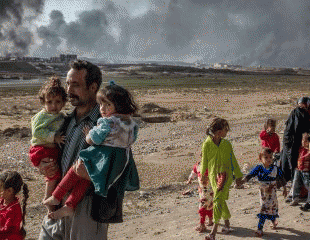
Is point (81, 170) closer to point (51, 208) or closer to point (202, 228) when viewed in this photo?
point (51, 208)

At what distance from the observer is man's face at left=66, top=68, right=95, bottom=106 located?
281 centimetres

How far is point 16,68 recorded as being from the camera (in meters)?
99.9

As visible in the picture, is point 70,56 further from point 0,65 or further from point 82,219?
point 82,219

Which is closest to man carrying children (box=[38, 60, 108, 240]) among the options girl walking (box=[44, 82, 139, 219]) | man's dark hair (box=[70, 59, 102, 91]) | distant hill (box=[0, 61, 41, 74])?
man's dark hair (box=[70, 59, 102, 91])

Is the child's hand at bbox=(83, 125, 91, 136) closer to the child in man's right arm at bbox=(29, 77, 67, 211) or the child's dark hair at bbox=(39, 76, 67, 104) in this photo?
the child in man's right arm at bbox=(29, 77, 67, 211)

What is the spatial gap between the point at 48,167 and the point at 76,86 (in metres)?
0.53

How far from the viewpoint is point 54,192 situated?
2689mm

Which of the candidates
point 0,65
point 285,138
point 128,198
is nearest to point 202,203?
point 285,138

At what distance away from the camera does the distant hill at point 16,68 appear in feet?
322

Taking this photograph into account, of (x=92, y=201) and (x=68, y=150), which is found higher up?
(x=68, y=150)

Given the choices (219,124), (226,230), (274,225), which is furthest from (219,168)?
(274,225)

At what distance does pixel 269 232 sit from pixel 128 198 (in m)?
3.31

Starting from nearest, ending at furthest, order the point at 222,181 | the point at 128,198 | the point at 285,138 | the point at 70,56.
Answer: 1. the point at 222,181
2. the point at 285,138
3. the point at 128,198
4. the point at 70,56

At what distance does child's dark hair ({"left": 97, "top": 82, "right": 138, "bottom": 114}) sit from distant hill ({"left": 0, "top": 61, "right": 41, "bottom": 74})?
3898 inches
